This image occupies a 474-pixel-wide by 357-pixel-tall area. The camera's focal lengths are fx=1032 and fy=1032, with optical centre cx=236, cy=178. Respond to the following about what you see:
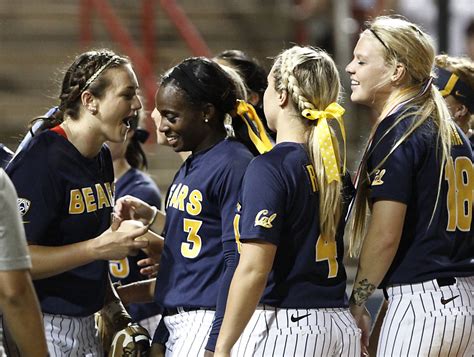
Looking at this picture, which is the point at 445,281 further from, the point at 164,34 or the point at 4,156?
the point at 164,34

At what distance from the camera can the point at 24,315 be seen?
260 cm

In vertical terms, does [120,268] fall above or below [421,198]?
below

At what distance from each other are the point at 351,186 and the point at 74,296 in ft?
3.48

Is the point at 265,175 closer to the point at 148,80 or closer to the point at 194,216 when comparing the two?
the point at 194,216

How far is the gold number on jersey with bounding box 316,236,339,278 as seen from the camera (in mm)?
3270

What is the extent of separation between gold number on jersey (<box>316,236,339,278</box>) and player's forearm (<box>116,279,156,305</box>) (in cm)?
97

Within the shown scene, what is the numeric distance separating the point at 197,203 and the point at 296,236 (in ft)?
1.35

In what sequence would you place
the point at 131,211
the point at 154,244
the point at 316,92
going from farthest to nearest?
1. the point at 154,244
2. the point at 131,211
3. the point at 316,92

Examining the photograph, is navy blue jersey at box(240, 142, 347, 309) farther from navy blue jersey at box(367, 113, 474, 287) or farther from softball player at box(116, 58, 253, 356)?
navy blue jersey at box(367, 113, 474, 287)

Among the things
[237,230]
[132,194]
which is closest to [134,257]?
[132,194]

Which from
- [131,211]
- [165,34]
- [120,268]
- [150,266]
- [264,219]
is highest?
[264,219]

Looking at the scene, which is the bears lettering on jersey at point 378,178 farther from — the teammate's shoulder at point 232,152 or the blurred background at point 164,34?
the blurred background at point 164,34

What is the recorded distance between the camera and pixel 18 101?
408 inches

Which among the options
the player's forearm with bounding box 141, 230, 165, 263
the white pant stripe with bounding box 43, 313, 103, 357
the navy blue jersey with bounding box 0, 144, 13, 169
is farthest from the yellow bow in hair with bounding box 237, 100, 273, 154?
the navy blue jersey with bounding box 0, 144, 13, 169
